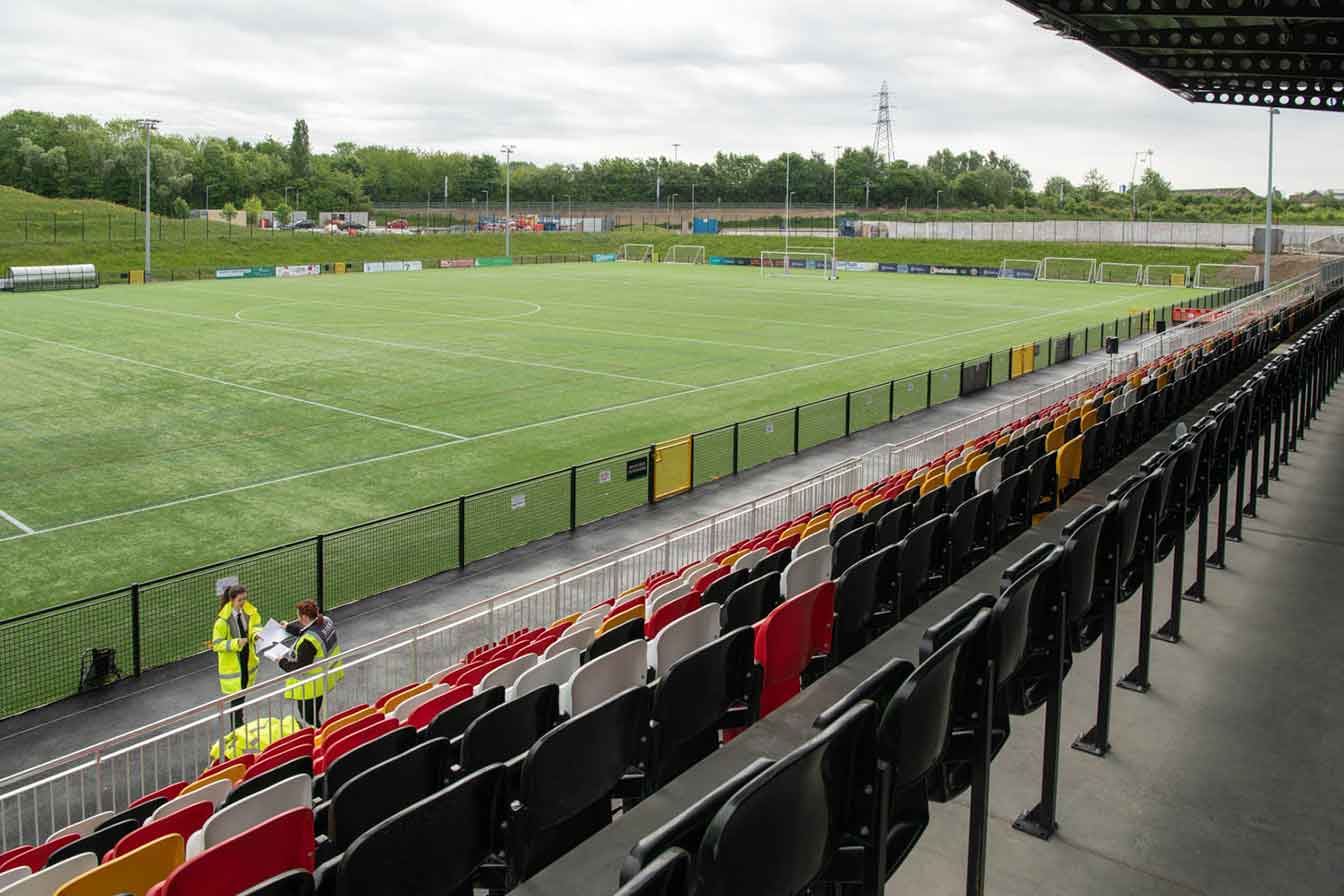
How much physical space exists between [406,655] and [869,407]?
1756cm

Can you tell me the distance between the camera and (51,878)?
5.05m

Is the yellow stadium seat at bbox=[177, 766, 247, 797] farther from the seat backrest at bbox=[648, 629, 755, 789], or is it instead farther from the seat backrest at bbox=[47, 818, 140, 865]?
the seat backrest at bbox=[648, 629, 755, 789]

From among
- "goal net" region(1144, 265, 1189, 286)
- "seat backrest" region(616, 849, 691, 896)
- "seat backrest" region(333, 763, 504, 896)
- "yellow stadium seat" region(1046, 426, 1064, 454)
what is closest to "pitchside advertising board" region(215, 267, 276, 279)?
"goal net" region(1144, 265, 1189, 286)

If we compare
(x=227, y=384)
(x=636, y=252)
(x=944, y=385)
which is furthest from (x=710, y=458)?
(x=636, y=252)

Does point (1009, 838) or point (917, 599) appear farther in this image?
point (917, 599)

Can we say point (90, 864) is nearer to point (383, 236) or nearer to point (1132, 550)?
point (1132, 550)

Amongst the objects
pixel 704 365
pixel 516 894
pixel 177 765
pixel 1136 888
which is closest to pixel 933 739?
pixel 516 894

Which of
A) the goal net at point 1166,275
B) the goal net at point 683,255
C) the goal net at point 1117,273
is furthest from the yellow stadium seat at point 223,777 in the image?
the goal net at point 683,255

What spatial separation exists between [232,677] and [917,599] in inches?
296

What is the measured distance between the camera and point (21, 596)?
1584cm

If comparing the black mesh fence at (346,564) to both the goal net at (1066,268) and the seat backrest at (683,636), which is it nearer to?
the seat backrest at (683,636)

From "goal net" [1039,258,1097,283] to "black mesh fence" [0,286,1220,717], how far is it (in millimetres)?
73757

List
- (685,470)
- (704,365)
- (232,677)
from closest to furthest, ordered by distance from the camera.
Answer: (232,677) < (685,470) < (704,365)

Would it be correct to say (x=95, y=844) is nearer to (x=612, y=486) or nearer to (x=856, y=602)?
(x=856, y=602)
